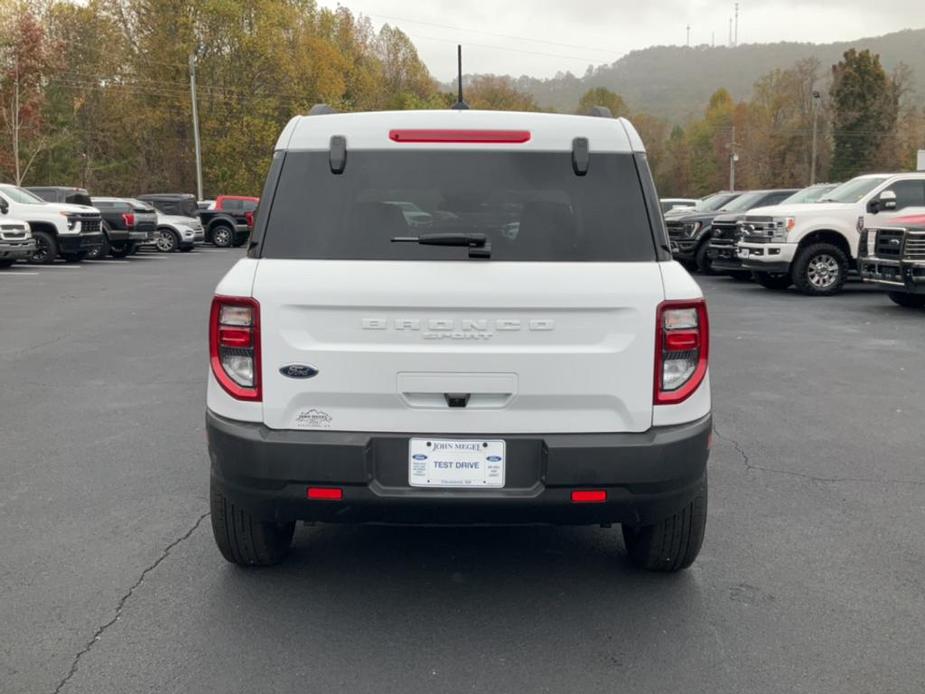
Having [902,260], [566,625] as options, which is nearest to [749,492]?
[566,625]

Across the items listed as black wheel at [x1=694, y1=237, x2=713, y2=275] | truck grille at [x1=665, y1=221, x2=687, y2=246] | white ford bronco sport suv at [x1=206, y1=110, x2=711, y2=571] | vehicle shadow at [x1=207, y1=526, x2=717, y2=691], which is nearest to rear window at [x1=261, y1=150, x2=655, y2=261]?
white ford bronco sport suv at [x1=206, y1=110, x2=711, y2=571]

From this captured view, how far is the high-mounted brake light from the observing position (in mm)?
3443

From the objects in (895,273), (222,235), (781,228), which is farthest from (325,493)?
(222,235)

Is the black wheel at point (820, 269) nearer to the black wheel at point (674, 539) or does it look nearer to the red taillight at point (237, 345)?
the black wheel at point (674, 539)

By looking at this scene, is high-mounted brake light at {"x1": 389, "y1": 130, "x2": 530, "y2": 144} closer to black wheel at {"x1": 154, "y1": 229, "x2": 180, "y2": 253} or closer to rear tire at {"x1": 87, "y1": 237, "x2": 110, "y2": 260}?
rear tire at {"x1": 87, "y1": 237, "x2": 110, "y2": 260}

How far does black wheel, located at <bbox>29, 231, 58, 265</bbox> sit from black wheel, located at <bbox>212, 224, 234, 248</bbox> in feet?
37.8

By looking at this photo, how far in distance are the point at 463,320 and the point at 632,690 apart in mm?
1325

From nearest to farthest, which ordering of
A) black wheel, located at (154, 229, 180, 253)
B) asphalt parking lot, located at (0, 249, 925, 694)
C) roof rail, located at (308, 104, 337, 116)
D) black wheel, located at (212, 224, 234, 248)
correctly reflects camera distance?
asphalt parking lot, located at (0, 249, 925, 694) → roof rail, located at (308, 104, 337, 116) → black wheel, located at (154, 229, 180, 253) → black wheel, located at (212, 224, 234, 248)

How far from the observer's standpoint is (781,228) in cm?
1548

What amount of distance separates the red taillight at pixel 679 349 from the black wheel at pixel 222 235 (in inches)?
1242

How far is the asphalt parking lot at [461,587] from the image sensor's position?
3.14 m

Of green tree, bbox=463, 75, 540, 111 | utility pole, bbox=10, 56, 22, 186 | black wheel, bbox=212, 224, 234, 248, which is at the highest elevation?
green tree, bbox=463, 75, 540, 111

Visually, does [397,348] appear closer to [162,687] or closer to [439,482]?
[439,482]

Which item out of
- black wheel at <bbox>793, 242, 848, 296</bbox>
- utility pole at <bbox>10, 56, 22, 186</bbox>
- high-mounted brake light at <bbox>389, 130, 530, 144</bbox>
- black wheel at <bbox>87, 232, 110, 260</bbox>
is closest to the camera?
high-mounted brake light at <bbox>389, 130, 530, 144</bbox>
